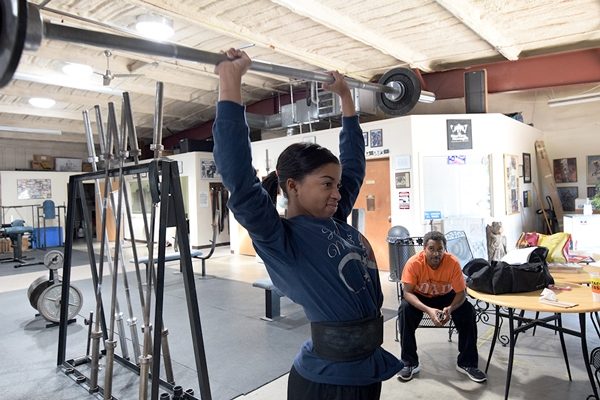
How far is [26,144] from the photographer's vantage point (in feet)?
39.5

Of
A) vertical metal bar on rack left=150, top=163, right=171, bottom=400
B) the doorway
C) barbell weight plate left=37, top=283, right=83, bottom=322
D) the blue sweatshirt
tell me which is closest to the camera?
the blue sweatshirt

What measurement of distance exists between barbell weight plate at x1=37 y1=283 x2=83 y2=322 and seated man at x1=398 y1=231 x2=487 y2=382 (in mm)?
3217

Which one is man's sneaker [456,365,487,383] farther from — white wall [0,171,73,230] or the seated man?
white wall [0,171,73,230]

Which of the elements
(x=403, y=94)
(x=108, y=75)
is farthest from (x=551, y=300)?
(x=108, y=75)

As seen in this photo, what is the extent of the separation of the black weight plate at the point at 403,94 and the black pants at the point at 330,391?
51.7 inches

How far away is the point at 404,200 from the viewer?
6.25 metres

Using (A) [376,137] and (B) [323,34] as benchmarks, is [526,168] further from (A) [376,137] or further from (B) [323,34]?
(B) [323,34]

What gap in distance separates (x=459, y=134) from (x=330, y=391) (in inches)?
224

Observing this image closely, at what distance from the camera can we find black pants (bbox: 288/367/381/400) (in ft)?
3.70

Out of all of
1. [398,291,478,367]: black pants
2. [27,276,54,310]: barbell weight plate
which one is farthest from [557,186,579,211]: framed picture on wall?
[27,276,54,310]: barbell weight plate

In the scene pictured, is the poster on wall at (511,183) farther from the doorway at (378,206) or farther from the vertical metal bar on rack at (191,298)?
the vertical metal bar on rack at (191,298)

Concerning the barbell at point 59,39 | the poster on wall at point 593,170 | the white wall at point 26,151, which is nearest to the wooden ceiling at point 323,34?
the barbell at point 59,39

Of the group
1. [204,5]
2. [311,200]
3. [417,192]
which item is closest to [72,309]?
[204,5]

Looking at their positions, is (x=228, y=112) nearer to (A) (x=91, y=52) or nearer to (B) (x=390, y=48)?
(B) (x=390, y=48)
